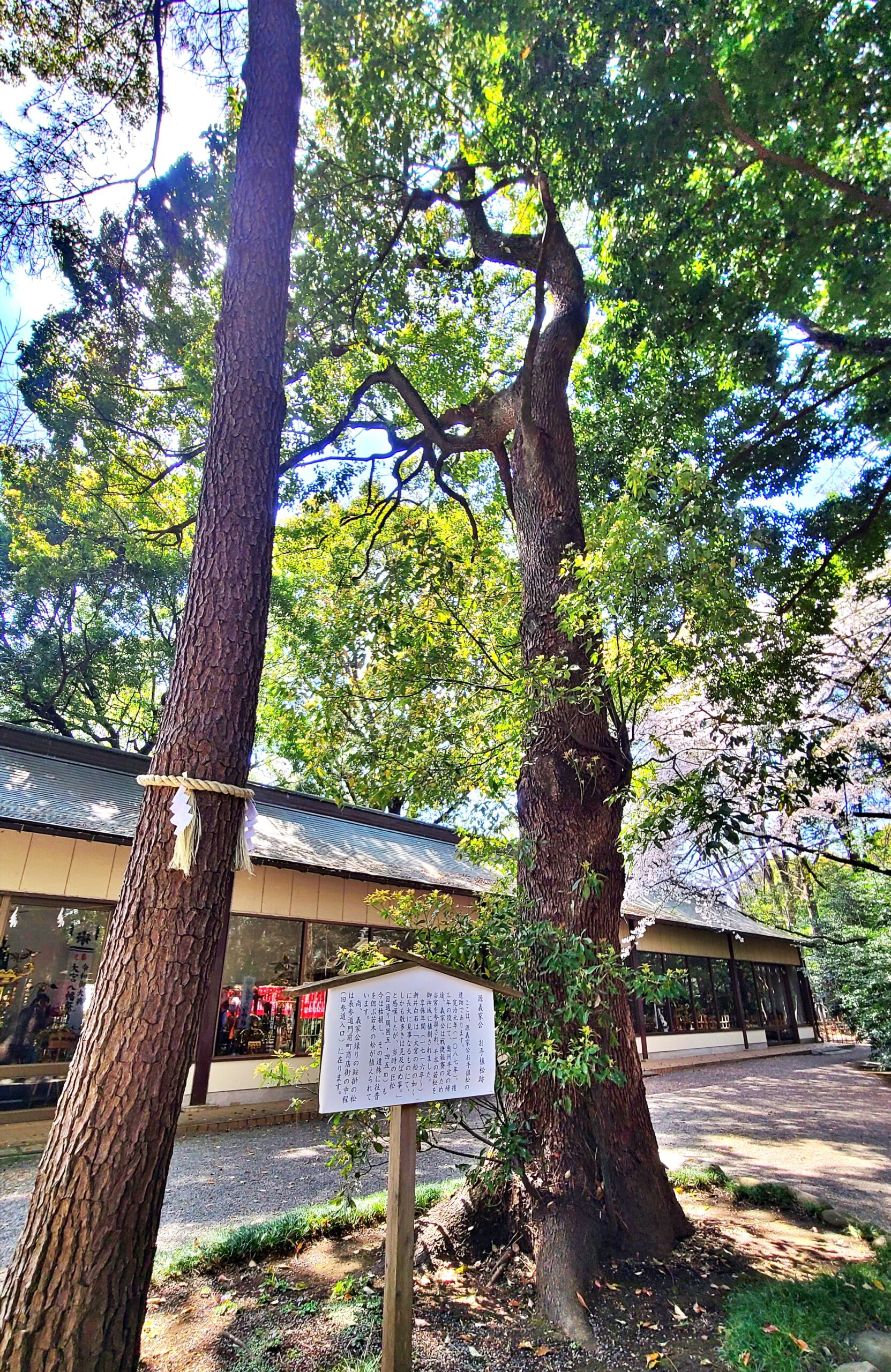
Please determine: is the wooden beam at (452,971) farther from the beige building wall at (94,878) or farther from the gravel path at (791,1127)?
the gravel path at (791,1127)

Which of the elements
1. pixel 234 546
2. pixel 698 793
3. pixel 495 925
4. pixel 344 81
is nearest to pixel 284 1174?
pixel 495 925

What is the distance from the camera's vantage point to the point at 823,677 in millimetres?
5887

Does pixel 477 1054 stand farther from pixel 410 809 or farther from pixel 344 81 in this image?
pixel 344 81

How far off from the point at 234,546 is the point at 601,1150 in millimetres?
3715

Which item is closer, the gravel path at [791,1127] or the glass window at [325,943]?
the gravel path at [791,1127]

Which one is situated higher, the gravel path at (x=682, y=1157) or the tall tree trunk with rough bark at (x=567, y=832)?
the tall tree trunk with rough bark at (x=567, y=832)

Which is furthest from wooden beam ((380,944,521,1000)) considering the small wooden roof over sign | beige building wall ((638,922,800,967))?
beige building wall ((638,922,800,967))

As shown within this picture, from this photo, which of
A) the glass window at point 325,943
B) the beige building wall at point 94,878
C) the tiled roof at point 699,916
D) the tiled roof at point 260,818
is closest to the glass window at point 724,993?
the tiled roof at point 699,916

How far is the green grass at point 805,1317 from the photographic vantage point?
8.90 ft

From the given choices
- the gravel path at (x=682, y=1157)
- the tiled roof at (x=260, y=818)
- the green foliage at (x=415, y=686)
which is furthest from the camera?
the tiled roof at (x=260, y=818)

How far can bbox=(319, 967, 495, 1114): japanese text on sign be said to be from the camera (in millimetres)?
2715

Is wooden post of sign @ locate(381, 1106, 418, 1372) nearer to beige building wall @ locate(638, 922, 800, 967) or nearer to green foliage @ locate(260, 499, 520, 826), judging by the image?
green foliage @ locate(260, 499, 520, 826)

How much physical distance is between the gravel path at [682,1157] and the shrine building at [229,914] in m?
0.96

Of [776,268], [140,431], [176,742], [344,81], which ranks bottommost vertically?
[176,742]
